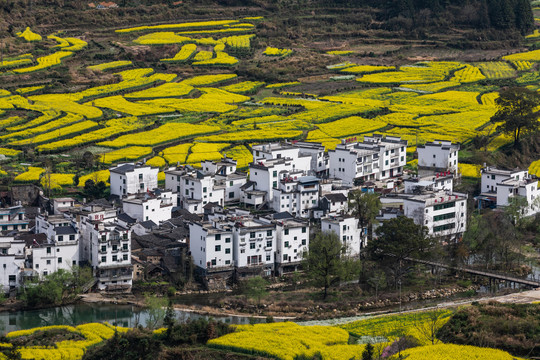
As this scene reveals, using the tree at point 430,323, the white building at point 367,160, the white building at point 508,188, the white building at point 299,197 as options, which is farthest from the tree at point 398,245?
the white building at point 367,160

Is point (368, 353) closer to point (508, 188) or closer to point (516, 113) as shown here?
point (508, 188)

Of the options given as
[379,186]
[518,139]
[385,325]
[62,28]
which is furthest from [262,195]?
[62,28]

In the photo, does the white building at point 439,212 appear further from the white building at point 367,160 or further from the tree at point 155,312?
the tree at point 155,312

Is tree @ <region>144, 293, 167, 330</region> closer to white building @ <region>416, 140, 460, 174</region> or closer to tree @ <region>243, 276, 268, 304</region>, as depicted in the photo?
tree @ <region>243, 276, 268, 304</region>

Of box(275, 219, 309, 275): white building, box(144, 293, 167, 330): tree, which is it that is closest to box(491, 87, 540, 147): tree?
box(275, 219, 309, 275): white building

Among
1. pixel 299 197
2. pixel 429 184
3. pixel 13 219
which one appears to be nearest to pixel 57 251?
pixel 13 219

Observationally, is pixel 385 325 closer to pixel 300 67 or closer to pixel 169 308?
pixel 169 308
